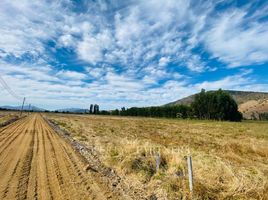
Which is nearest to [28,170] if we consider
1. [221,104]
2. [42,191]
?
[42,191]

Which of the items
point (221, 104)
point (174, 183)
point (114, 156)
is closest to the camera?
point (174, 183)

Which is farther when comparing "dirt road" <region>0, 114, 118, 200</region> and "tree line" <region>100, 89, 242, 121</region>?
"tree line" <region>100, 89, 242, 121</region>

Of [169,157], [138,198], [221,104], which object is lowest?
[138,198]

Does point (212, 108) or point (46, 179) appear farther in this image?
point (212, 108)

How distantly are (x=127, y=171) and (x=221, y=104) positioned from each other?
86.1 meters

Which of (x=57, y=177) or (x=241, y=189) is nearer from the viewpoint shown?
(x=241, y=189)

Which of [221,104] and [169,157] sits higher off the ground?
[221,104]

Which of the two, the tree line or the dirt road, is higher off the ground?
the tree line

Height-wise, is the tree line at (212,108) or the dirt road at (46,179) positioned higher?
the tree line at (212,108)

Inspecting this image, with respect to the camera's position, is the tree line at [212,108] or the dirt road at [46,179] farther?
the tree line at [212,108]

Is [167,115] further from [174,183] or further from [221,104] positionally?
[174,183]

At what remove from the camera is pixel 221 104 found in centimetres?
8869

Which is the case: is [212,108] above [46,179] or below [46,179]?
above

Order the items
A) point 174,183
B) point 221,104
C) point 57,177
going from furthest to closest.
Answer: point 221,104 → point 57,177 → point 174,183
